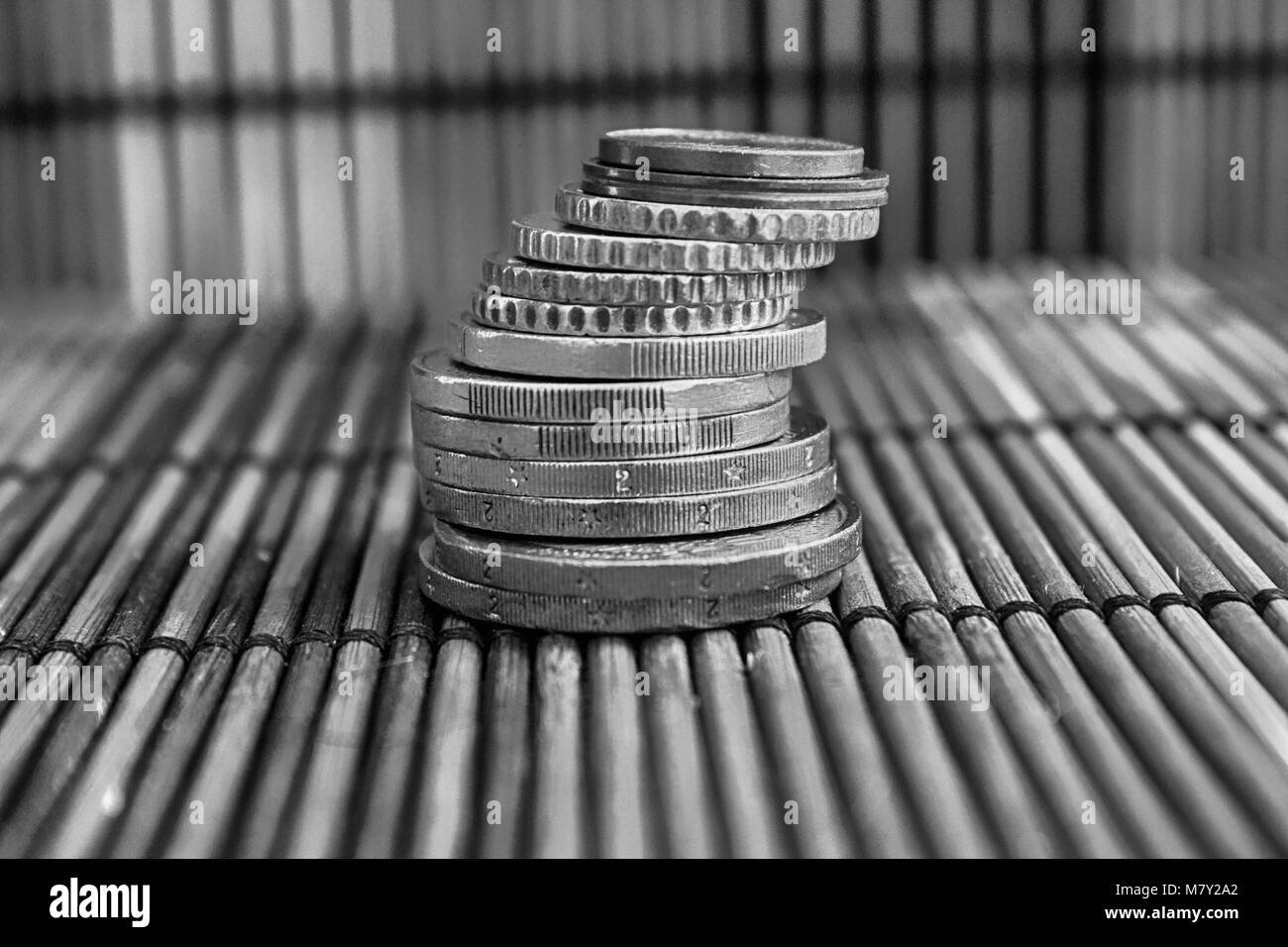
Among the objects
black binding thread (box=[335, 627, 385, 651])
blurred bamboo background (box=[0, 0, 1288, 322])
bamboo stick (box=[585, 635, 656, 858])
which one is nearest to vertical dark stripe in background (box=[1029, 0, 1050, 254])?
blurred bamboo background (box=[0, 0, 1288, 322])

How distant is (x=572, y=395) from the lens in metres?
2.17

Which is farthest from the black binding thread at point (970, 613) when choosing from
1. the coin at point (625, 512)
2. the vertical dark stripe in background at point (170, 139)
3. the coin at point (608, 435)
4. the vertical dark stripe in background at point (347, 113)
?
the vertical dark stripe in background at point (170, 139)

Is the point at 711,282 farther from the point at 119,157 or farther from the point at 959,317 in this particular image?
the point at 119,157

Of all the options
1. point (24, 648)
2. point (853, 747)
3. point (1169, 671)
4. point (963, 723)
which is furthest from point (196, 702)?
point (1169, 671)

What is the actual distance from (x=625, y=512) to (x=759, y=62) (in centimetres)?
190

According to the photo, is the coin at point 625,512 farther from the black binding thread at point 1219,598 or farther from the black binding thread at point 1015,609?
the black binding thread at point 1219,598

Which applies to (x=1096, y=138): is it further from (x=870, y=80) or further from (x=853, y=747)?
(x=853, y=747)

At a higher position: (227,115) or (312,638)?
(227,115)

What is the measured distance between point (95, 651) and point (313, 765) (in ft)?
1.69

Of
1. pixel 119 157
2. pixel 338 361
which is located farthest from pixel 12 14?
pixel 338 361

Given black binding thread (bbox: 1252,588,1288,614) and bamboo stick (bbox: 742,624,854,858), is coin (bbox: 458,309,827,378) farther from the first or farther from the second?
black binding thread (bbox: 1252,588,1288,614)

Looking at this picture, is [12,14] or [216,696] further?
[12,14]

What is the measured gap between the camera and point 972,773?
6.08 feet

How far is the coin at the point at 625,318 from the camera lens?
2.19m
